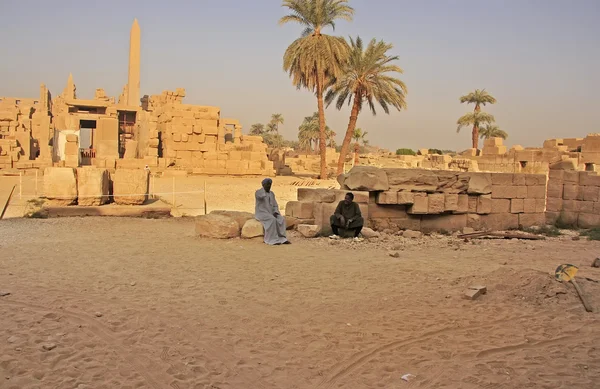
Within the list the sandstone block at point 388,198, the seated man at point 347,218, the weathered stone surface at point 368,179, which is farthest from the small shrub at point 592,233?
the seated man at point 347,218

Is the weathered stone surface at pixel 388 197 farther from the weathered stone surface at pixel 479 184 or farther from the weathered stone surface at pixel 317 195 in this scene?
the weathered stone surface at pixel 479 184

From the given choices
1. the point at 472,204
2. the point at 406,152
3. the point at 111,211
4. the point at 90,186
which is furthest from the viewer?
the point at 406,152

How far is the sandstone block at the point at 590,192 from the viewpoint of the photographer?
42.6ft

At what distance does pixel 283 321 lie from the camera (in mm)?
4945

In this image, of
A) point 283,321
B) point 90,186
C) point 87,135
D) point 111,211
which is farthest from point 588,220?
point 87,135

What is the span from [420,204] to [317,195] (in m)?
2.44

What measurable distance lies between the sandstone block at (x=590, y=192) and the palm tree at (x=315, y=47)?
13.4m

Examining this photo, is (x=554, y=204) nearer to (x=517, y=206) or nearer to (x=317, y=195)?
(x=517, y=206)

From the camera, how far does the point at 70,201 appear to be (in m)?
12.8

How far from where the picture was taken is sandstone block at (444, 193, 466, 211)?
1177cm

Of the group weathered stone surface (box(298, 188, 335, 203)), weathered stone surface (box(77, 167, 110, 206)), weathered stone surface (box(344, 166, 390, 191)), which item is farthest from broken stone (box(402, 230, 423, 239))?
weathered stone surface (box(77, 167, 110, 206))

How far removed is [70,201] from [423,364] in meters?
11.3

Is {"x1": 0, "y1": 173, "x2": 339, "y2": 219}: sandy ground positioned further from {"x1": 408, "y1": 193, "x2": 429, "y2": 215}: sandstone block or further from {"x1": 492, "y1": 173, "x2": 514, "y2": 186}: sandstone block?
{"x1": 492, "y1": 173, "x2": 514, "y2": 186}: sandstone block

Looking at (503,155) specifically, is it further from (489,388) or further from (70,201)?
(489,388)
